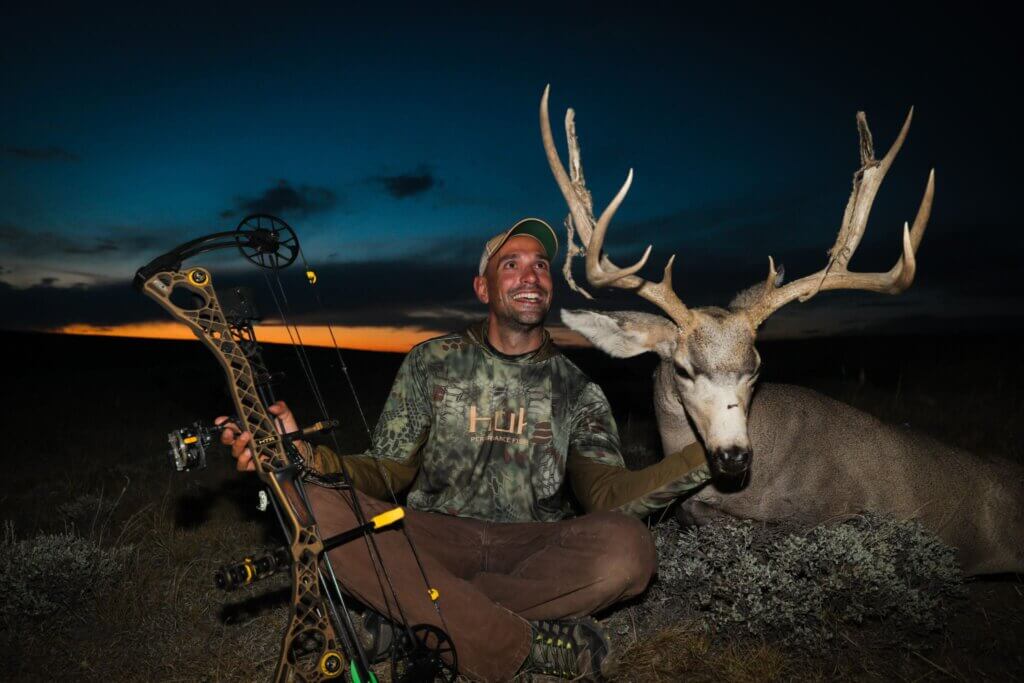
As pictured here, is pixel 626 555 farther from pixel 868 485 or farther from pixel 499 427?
pixel 868 485

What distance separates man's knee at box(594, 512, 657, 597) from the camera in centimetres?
347

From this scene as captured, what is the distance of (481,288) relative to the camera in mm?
4645

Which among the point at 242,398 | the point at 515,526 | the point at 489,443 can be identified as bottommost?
the point at 515,526

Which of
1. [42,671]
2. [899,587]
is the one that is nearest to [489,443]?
[899,587]

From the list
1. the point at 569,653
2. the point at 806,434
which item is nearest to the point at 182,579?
the point at 569,653

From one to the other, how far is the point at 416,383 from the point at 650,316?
161 cm

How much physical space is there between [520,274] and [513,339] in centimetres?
42

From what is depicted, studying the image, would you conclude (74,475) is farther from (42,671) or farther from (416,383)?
(416,383)

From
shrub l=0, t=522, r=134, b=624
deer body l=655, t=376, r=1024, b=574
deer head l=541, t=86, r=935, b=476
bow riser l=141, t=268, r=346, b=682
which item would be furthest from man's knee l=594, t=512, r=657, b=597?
shrub l=0, t=522, r=134, b=624

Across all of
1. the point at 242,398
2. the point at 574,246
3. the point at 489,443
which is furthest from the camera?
the point at 574,246

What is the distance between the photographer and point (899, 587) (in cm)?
372

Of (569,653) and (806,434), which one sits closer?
(569,653)

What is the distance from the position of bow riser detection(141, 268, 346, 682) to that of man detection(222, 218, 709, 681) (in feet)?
1.24

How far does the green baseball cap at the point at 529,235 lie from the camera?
439cm
